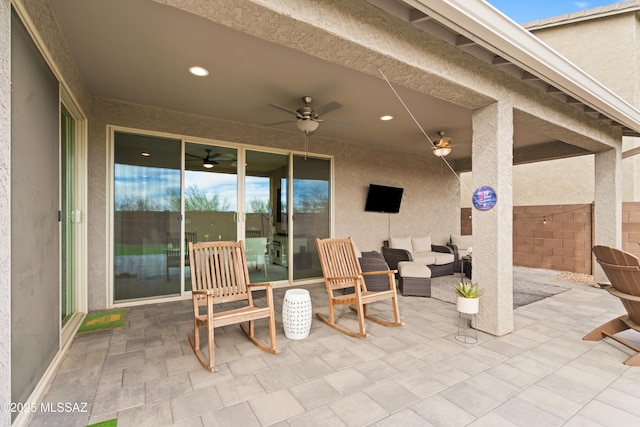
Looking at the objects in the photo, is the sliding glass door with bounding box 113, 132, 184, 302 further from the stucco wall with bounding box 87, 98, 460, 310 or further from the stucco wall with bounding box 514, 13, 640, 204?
the stucco wall with bounding box 514, 13, 640, 204

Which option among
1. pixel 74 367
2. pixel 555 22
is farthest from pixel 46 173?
pixel 555 22

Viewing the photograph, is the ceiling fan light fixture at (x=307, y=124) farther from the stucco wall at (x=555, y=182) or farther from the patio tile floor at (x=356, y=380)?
the stucco wall at (x=555, y=182)

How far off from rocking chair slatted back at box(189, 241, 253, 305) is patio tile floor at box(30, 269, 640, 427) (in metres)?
0.49

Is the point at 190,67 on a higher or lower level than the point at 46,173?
higher

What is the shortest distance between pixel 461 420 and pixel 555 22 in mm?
10282

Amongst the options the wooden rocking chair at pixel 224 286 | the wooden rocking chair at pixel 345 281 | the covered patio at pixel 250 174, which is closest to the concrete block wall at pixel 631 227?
the covered patio at pixel 250 174

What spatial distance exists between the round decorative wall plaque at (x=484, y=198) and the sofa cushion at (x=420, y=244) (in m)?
3.61

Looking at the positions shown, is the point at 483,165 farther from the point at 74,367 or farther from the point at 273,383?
the point at 74,367

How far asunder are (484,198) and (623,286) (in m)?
1.38

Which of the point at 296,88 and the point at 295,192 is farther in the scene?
the point at 295,192

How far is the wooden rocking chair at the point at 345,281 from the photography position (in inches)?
126

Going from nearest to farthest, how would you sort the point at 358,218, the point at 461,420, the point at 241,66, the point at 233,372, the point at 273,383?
1. the point at 461,420
2. the point at 273,383
3. the point at 233,372
4. the point at 241,66
5. the point at 358,218

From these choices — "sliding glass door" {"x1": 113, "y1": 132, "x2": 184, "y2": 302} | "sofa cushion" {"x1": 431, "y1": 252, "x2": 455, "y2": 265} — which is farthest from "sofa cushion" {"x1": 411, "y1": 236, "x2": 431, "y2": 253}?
"sliding glass door" {"x1": 113, "y1": 132, "x2": 184, "y2": 302}

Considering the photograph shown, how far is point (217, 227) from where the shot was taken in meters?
4.83
